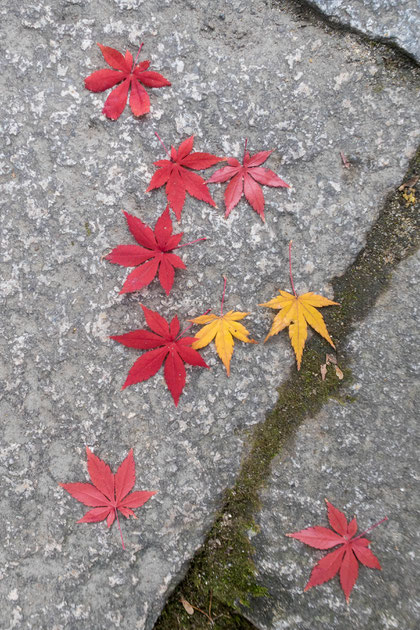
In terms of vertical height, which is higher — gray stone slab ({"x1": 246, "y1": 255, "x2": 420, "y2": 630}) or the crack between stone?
the crack between stone

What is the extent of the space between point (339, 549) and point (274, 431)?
378 millimetres

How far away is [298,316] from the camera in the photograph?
1.49m

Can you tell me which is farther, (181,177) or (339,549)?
(181,177)

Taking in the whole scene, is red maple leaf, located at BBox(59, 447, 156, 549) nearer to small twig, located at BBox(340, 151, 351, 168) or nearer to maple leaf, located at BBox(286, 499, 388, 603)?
maple leaf, located at BBox(286, 499, 388, 603)

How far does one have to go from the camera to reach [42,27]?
58.9 inches

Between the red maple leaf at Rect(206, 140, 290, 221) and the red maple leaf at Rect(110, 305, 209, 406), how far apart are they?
40cm

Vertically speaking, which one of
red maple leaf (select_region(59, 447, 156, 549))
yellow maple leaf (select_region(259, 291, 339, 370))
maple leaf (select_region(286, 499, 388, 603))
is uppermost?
yellow maple leaf (select_region(259, 291, 339, 370))

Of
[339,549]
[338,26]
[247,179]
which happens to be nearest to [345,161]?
[247,179]

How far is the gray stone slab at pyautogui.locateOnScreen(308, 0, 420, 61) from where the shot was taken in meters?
1.44

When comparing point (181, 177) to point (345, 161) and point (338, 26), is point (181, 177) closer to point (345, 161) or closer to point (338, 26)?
point (345, 161)

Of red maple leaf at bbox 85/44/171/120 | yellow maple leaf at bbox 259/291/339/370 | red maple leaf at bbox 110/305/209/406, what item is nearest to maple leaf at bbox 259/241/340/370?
yellow maple leaf at bbox 259/291/339/370

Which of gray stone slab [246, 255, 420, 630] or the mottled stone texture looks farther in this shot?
the mottled stone texture

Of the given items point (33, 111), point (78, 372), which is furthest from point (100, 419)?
point (33, 111)

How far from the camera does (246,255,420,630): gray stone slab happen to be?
135 cm
